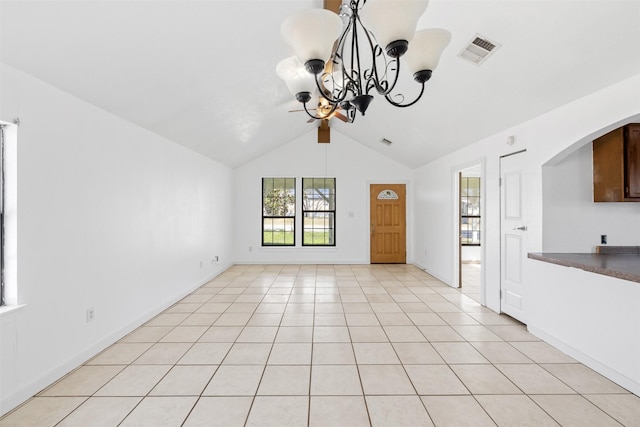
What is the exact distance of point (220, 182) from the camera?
5.89 meters

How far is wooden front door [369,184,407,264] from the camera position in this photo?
687 centimetres

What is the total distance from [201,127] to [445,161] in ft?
13.0

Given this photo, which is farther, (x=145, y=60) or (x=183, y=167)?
Answer: (x=183, y=167)

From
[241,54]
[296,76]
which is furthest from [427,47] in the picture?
[241,54]

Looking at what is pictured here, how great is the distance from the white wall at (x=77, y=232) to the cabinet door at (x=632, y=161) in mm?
4686

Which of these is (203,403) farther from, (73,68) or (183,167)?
(183,167)

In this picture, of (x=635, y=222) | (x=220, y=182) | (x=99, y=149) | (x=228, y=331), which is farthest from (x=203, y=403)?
(x=220, y=182)

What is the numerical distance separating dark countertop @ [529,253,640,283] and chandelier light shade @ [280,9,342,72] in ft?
8.09

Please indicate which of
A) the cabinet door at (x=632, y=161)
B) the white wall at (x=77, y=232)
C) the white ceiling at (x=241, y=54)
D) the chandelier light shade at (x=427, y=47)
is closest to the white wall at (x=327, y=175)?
the white wall at (x=77, y=232)

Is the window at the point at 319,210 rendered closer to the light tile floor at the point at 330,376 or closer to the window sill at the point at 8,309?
the light tile floor at the point at 330,376

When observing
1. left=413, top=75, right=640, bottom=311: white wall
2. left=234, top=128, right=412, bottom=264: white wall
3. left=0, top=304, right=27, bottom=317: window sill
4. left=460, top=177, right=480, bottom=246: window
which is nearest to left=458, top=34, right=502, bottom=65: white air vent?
left=413, top=75, right=640, bottom=311: white wall

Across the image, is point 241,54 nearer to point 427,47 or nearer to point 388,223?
point 427,47

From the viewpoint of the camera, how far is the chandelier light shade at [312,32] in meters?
1.30

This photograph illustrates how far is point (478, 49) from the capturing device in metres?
2.50
